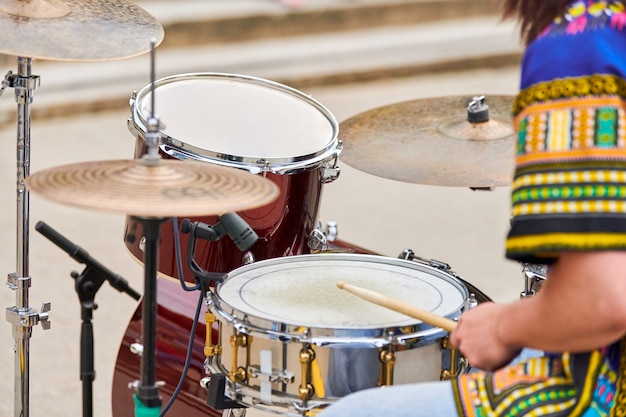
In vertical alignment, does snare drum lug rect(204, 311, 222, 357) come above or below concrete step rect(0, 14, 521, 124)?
above

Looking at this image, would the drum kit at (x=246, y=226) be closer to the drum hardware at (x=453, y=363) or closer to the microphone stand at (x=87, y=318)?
the drum hardware at (x=453, y=363)

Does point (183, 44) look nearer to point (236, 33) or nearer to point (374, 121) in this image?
point (236, 33)

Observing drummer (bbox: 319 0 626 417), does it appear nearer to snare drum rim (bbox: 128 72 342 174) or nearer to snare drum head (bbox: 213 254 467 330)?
snare drum head (bbox: 213 254 467 330)

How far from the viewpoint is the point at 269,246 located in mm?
2242

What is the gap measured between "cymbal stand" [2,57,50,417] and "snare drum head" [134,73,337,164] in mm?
245

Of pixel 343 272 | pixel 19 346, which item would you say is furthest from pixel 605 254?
pixel 19 346

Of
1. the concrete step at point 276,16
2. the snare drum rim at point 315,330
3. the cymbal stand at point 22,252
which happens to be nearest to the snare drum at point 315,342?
the snare drum rim at point 315,330

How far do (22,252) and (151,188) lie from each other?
906 millimetres

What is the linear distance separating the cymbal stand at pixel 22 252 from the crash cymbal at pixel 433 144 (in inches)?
28.2

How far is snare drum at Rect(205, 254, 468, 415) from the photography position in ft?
5.55

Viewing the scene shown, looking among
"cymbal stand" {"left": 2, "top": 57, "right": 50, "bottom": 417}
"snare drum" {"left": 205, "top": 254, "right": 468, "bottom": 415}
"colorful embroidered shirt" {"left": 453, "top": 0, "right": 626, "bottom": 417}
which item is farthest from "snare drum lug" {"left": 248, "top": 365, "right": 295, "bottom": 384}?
"cymbal stand" {"left": 2, "top": 57, "right": 50, "bottom": 417}

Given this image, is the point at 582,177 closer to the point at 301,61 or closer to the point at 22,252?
the point at 22,252

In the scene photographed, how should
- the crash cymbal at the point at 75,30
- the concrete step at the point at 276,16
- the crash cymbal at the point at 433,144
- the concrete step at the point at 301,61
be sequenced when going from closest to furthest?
the crash cymbal at the point at 75,30, the crash cymbal at the point at 433,144, the concrete step at the point at 301,61, the concrete step at the point at 276,16

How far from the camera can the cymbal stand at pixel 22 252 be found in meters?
2.28
